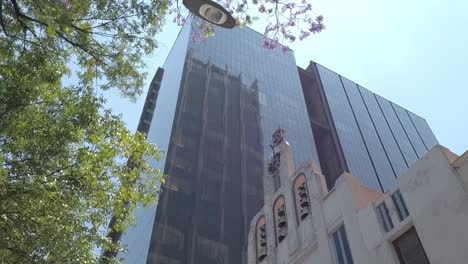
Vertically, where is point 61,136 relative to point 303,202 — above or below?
below

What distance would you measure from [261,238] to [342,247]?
266 inches

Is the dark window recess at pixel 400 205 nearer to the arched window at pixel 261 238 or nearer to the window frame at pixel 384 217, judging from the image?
the window frame at pixel 384 217

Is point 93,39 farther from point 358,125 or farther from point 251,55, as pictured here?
point 358,125

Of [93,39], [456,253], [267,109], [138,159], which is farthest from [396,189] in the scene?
[267,109]

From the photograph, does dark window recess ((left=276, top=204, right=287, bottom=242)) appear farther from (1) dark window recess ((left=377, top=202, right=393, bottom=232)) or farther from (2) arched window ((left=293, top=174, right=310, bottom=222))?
(1) dark window recess ((left=377, top=202, right=393, bottom=232))

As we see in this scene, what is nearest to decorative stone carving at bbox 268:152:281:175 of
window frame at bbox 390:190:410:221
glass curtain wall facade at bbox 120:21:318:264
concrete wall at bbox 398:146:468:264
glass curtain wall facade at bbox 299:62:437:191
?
Answer: window frame at bbox 390:190:410:221

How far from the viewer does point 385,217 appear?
53.6ft

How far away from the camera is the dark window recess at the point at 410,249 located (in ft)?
47.3

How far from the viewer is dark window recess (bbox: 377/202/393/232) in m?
16.0

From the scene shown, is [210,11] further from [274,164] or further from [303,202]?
[274,164]

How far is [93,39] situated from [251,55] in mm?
87965

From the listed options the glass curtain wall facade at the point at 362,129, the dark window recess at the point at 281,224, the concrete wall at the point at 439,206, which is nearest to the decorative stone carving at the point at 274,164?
the dark window recess at the point at 281,224

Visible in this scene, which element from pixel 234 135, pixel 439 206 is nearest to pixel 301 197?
pixel 439 206

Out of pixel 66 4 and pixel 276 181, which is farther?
pixel 276 181
